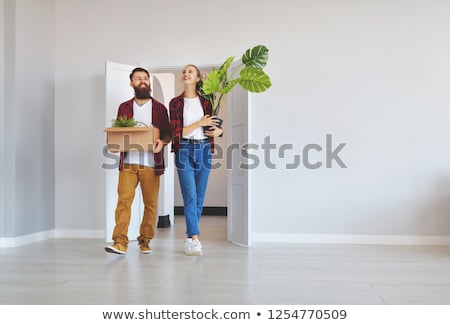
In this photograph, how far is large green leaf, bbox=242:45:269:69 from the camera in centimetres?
458

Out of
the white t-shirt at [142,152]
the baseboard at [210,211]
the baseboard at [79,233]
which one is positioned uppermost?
the white t-shirt at [142,152]

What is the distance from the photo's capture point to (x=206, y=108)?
174 inches

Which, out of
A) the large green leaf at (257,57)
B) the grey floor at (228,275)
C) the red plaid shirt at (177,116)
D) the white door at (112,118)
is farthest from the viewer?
the white door at (112,118)

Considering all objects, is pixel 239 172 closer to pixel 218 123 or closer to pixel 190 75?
pixel 218 123

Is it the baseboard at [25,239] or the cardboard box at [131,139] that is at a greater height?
the cardboard box at [131,139]

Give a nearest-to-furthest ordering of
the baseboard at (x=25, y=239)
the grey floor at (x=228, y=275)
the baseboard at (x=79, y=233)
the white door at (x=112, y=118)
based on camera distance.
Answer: the grey floor at (x=228, y=275) → the baseboard at (x=25, y=239) → the white door at (x=112, y=118) → the baseboard at (x=79, y=233)

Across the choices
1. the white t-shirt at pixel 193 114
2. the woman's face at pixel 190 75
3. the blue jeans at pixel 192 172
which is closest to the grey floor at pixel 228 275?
the blue jeans at pixel 192 172

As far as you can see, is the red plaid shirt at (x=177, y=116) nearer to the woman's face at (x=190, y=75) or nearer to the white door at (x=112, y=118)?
the woman's face at (x=190, y=75)

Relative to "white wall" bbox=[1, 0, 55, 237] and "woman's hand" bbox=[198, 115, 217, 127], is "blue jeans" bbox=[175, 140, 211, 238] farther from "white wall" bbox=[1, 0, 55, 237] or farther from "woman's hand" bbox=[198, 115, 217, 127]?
"white wall" bbox=[1, 0, 55, 237]

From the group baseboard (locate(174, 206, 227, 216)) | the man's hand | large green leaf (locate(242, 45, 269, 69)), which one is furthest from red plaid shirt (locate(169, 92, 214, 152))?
baseboard (locate(174, 206, 227, 216))

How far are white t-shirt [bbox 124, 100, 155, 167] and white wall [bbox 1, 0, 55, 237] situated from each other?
137cm

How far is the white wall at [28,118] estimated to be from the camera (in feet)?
16.6

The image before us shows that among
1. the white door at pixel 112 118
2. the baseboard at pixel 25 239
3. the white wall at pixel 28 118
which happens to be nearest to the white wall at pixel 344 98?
the white door at pixel 112 118

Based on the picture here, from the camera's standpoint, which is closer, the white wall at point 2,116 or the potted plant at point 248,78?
the potted plant at point 248,78
